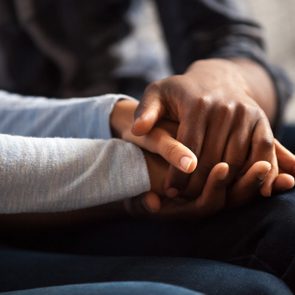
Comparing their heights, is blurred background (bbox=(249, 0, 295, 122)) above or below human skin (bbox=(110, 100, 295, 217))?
below

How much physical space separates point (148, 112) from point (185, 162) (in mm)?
68

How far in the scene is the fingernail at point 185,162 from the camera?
1.52 feet

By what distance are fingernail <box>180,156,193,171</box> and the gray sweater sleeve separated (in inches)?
2.1

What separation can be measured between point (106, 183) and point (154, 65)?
478 mm

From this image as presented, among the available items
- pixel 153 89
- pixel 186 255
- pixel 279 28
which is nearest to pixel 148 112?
pixel 153 89

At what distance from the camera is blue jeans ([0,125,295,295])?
17.7 inches

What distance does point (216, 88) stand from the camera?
54 cm

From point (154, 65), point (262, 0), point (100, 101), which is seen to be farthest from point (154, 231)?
point (262, 0)

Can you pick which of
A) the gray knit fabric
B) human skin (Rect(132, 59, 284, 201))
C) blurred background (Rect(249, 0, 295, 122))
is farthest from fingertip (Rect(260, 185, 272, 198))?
blurred background (Rect(249, 0, 295, 122))

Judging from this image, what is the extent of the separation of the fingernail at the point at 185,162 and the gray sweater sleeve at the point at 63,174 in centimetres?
5

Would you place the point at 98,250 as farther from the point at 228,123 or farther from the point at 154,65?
the point at 154,65

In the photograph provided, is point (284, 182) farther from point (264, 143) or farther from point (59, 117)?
point (59, 117)

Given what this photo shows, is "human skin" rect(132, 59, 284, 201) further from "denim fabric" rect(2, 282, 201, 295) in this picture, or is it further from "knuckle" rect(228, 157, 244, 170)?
"denim fabric" rect(2, 282, 201, 295)

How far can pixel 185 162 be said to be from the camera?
0.46m
